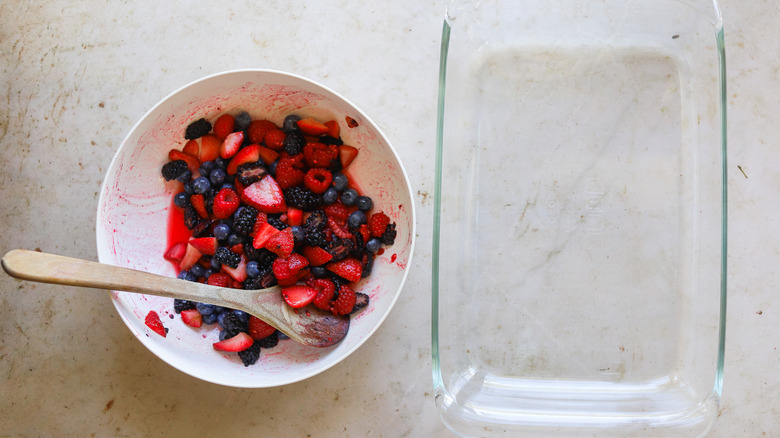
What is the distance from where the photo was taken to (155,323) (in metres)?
1.44

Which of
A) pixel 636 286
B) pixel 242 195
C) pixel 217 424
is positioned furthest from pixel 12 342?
pixel 636 286

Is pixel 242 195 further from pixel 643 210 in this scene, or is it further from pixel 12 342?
pixel 643 210

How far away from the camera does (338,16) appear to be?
1.62 m

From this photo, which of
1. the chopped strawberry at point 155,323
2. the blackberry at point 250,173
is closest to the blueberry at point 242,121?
the blackberry at point 250,173

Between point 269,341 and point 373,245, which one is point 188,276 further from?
point 373,245

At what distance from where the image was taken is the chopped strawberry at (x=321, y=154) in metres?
1.47

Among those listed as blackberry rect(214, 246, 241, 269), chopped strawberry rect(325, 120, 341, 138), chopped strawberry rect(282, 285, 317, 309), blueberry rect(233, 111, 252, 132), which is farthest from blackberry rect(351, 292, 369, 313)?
blueberry rect(233, 111, 252, 132)

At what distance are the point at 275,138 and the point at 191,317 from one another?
20.1 inches

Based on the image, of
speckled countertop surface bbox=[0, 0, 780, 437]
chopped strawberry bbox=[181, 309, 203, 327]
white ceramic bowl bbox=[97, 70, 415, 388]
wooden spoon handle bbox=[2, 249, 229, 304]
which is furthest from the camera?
Result: speckled countertop surface bbox=[0, 0, 780, 437]

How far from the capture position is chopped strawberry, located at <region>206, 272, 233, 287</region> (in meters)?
1.47

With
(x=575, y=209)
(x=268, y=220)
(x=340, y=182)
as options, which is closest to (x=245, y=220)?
(x=268, y=220)

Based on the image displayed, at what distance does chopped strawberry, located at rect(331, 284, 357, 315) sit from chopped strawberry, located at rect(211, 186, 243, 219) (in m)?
0.35

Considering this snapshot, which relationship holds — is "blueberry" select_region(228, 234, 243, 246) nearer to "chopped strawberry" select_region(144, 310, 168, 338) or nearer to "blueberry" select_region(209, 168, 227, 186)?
"blueberry" select_region(209, 168, 227, 186)

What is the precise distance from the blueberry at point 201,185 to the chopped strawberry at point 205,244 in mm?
122
